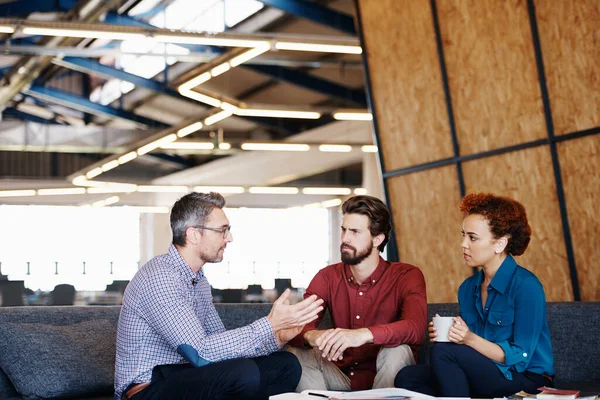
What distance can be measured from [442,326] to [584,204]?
Result: 1969mm

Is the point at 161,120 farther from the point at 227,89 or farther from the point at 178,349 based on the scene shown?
the point at 178,349

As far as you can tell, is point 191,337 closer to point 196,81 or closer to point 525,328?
point 525,328

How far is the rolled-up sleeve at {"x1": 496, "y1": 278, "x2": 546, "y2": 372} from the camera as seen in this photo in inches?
118

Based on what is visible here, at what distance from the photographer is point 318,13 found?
10.9m

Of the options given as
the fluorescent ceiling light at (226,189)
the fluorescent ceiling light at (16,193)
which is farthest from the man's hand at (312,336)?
the fluorescent ceiling light at (16,193)

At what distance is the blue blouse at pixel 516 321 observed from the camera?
302 cm

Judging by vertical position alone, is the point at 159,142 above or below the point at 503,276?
above

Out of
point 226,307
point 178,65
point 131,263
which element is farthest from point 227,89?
point 226,307

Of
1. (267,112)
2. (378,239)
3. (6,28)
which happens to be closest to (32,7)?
(267,112)

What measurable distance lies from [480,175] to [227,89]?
10900 millimetres

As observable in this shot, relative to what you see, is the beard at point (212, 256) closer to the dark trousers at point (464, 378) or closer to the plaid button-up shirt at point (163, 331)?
the plaid button-up shirt at point (163, 331)

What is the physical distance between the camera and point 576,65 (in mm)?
4430

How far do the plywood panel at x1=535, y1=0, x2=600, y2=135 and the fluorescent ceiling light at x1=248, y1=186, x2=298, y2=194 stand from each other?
12.4 m

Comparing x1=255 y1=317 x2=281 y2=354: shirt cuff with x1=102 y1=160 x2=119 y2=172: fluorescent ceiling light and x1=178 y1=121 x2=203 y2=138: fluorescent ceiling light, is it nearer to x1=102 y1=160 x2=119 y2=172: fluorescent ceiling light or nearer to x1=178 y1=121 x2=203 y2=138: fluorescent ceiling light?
x1=178 y1=121 x2=203 y2=138: fluorescent ceiling light
